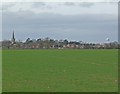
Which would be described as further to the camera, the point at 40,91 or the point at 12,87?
the point at 12,87

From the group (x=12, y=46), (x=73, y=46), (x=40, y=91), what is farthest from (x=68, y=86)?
(x=73, y=46)

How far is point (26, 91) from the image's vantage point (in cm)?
1784

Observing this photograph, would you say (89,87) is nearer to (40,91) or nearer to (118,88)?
(118,88)

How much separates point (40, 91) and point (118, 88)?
3495 mm

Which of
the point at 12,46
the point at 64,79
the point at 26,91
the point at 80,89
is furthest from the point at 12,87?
the point at 12,46

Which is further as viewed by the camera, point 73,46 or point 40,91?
point 73,46

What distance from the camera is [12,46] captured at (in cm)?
15400

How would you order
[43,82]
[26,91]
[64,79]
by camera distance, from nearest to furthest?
[26,91] < [43,82] < [64,79]

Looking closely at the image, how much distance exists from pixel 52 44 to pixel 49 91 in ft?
535

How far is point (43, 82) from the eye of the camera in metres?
21.9

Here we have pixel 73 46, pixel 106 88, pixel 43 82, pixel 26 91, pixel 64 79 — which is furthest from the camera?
pixel 73 46

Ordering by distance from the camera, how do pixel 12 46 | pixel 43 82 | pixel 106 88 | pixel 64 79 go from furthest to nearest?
pixel 12 46 < pixel 64 79 < pixel 43 82 < pixel 106 88

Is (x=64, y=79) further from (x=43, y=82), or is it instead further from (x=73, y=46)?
(x=73, y=46)

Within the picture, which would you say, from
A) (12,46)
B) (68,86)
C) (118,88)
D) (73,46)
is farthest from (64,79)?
(73,46)
